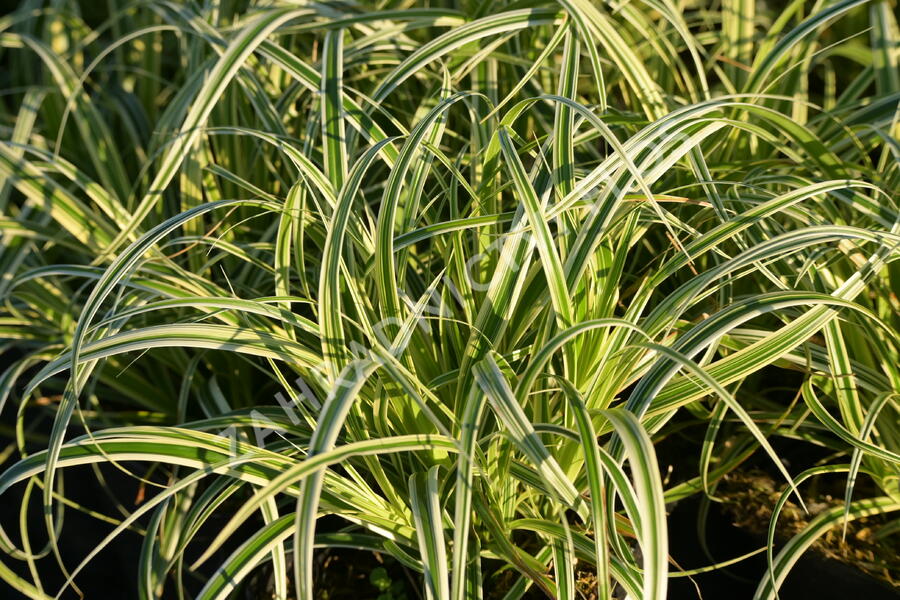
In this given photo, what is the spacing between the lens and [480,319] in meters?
0.71

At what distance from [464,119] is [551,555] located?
23.5 inches

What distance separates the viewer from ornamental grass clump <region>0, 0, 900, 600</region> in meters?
0.63

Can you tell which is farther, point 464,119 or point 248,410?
point 464,119

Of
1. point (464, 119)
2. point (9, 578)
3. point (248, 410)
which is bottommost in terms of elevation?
point (9, 578)

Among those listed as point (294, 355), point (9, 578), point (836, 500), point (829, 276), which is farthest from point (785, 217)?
point (9, 578)

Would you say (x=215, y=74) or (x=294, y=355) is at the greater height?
(x=215, y=74)

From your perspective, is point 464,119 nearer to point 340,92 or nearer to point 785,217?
point 340,92

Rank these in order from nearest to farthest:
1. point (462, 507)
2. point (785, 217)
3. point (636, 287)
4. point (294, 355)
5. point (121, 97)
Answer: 1. point (462, 507)
2. point (294, 355)
3. point (636, 287)
4. point (785, 217)
5. point (121, 97)

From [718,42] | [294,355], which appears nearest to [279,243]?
[294,355]

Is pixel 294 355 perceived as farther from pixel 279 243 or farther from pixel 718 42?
pixel 718 42

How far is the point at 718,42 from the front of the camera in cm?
121

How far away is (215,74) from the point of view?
2.49 ft

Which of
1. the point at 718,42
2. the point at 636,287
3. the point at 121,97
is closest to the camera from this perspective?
the point at 636,287

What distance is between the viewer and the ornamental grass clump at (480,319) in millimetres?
631
